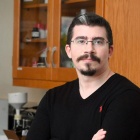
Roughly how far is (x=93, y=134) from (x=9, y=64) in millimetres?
1902

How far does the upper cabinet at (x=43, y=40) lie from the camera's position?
7.07 ft

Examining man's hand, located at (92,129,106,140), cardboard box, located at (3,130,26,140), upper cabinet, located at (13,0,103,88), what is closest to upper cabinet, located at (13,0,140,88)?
upper cabinet, located at (13,0,103,88)

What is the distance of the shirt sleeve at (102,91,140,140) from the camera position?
115 cm

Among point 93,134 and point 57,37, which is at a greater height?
point 57,37

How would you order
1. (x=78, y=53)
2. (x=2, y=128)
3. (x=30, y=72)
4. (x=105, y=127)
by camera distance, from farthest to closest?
(x=2, y=128)
(x=30, y=72)
(x=78, y=53)
(x=105, y=127)

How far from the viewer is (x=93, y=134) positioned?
1252 mm

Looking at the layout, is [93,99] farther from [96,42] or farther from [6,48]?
[6,48]

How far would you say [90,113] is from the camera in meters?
1.27

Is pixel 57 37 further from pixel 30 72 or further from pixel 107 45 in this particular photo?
pixel 107 45

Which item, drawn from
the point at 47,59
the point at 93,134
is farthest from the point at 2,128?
the point at 93,134

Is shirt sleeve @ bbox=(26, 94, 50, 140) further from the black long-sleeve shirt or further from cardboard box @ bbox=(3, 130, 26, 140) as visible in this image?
cardboard box @ bbox=(3, 130, 26, 140)

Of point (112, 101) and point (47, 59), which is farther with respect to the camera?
point (47, 59)

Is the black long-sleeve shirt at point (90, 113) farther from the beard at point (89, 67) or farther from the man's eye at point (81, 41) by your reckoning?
the man's eye at point (81, 41)

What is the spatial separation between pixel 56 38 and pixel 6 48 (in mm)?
966
